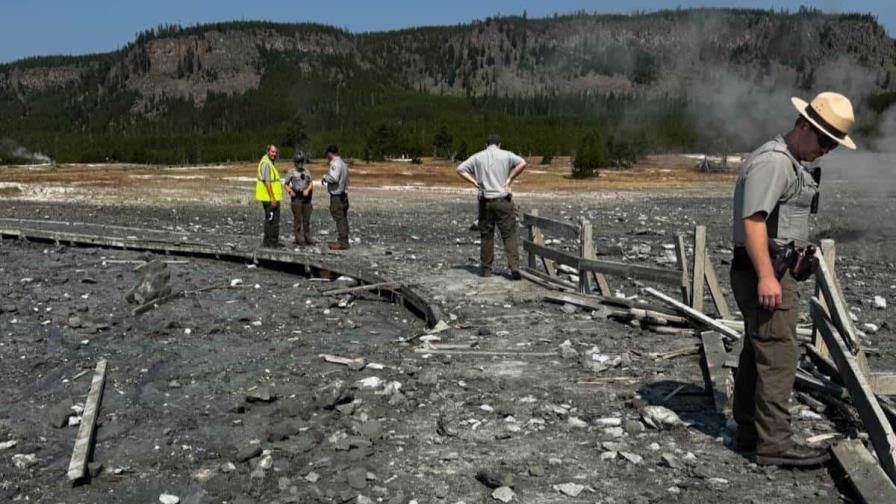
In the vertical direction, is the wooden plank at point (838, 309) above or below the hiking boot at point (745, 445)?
above

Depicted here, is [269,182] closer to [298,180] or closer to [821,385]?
[298,180]

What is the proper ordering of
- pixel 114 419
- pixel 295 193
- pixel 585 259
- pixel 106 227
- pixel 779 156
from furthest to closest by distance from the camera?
pixel 106 227 < pixel 295 193 < pixel 585 259 < pixel 114 419 < pixel 779 156

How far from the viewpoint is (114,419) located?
276 inches

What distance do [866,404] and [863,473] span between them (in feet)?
1.39

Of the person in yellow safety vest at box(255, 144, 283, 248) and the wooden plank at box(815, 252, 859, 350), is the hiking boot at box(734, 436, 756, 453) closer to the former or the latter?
the wooden plank at box(815, 252, 859, 350)

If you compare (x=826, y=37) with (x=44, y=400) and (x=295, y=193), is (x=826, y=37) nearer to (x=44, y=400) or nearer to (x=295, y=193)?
(x=295, y=193)

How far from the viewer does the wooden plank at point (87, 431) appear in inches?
219

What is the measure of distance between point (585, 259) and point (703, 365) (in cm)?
364

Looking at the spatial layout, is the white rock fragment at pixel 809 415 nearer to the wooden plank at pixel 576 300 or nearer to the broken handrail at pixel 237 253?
the wooden plank at pixel 576 300

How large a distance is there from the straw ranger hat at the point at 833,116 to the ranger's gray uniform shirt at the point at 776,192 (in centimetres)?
22

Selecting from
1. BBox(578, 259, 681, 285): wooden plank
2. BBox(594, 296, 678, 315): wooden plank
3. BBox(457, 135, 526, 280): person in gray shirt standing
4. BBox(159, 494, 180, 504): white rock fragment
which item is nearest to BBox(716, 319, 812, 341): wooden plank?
BBox(594, 296, 678, 315): wooden plank

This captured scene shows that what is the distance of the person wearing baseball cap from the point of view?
4754 millimetres

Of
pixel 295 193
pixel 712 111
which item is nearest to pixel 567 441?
pixel 295 193

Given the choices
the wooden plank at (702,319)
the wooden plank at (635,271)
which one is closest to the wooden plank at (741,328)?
the wooden plank at (702,319)
